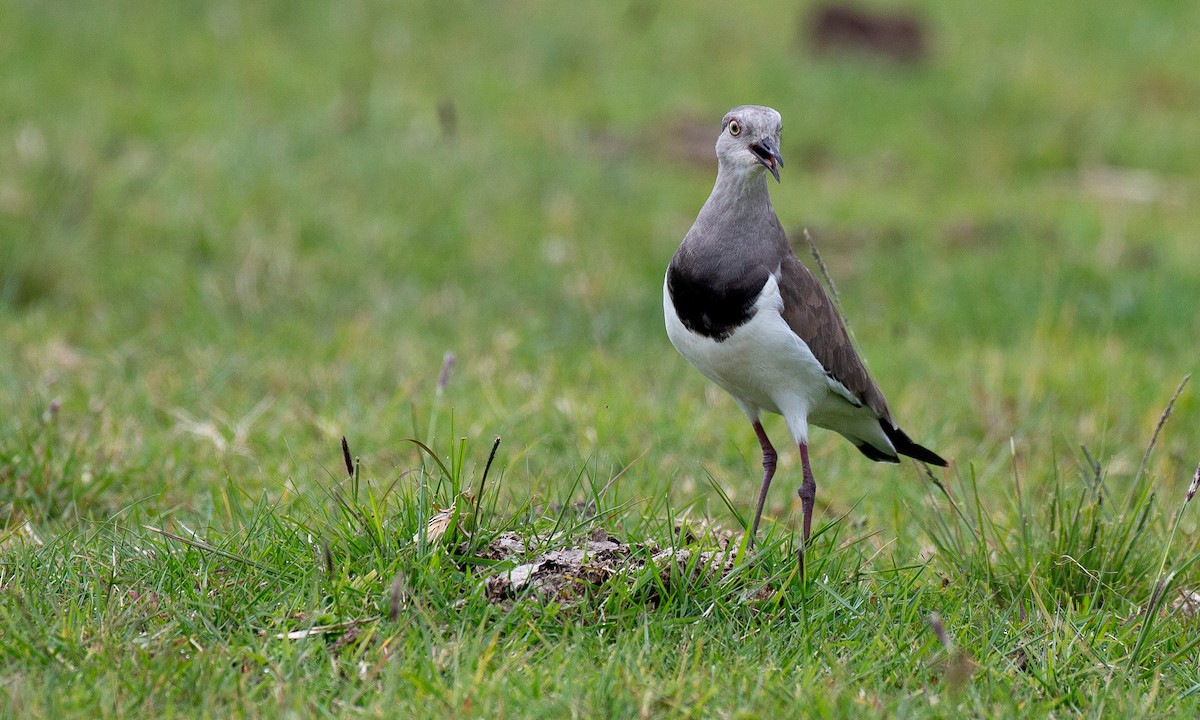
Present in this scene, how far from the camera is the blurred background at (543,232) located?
17.2 feet

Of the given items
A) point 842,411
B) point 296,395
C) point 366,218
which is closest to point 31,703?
point 842,411

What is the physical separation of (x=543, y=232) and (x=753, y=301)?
4.49m

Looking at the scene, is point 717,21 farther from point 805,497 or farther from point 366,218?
point 805,497

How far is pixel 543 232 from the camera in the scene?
817 centimetres

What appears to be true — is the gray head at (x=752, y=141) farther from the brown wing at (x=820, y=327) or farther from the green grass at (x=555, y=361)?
the green grass at (x=555, y=361)

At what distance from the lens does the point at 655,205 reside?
8.91 meters

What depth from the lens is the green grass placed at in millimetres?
3221

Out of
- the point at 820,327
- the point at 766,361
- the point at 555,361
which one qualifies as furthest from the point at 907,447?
the point at 555,361

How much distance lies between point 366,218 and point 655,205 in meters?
1.99

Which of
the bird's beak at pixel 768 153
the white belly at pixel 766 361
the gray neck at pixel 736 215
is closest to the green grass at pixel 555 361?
the white belly at pixel 766 361

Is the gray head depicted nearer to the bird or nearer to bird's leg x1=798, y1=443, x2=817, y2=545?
the bird

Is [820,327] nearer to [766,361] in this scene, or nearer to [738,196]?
[766,361]

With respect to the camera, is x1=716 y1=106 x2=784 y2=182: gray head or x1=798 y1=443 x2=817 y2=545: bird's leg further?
x1=798 y1=443 x2=817 y2=545: bird's leg

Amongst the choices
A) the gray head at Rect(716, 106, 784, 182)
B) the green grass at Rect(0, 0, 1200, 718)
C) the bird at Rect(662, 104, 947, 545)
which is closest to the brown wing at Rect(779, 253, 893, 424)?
the bird at Rect(662, 104, 947, 545)
